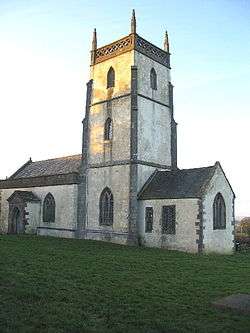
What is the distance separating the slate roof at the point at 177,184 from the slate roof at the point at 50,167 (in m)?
7.61

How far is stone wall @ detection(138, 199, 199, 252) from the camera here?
24.1 m

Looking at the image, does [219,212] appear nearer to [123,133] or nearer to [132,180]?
[132,180]

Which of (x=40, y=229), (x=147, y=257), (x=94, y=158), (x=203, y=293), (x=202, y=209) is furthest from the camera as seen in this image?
(x=40, y=229)

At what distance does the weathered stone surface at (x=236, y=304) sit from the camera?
9.05m

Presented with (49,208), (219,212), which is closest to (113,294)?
(219,212)

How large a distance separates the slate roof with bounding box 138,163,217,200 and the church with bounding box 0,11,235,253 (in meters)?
0.09

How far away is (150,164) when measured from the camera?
29250 mm

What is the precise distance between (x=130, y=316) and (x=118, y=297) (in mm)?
1781

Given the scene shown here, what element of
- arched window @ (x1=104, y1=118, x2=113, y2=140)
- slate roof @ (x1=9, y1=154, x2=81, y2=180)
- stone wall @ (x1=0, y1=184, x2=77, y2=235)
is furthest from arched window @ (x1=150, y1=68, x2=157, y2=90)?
stone wall @ (x1=0, y1=184, x2=77, y2=235)

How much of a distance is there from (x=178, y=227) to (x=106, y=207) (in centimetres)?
701

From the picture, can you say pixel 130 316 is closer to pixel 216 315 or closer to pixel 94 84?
pixel 216 315

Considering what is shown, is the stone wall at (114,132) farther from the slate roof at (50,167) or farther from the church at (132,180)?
the slate roof at (50,167)

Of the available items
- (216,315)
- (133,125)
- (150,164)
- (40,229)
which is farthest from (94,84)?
(216,315)

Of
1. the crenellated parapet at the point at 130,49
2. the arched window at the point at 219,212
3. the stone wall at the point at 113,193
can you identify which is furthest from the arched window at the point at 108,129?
the arched window at the point at 219,212
